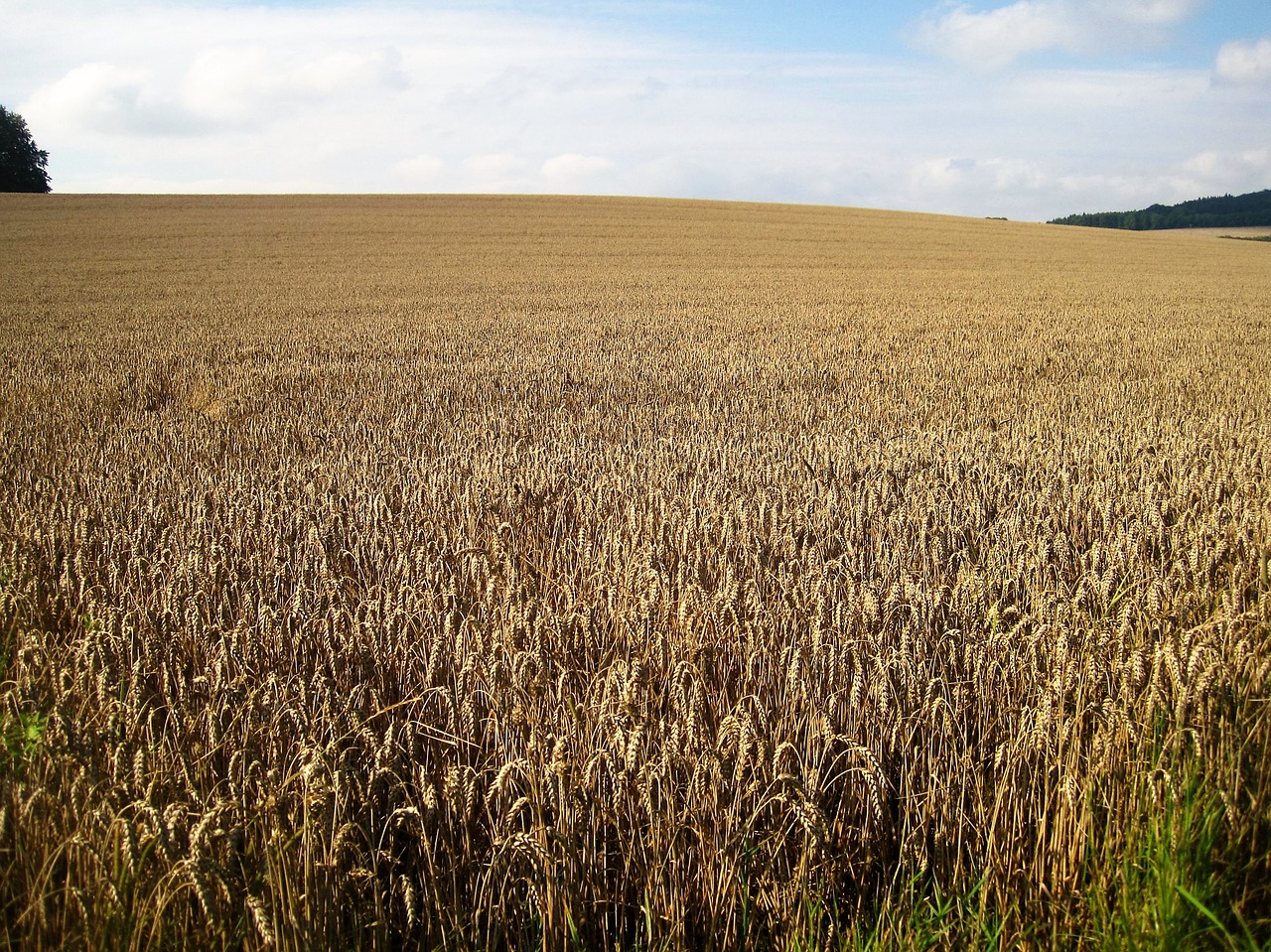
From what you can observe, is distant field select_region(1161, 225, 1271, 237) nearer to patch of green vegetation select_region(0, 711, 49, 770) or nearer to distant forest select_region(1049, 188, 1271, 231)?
distant forest select_region(1049, 188, 1271, 231)

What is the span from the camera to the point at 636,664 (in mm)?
2557

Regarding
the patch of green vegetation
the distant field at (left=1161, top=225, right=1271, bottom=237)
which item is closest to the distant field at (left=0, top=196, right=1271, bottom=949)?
the patch of green vegetation

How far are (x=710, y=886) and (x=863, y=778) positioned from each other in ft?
1.82

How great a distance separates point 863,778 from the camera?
93.3 inches

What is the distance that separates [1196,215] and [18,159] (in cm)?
8828

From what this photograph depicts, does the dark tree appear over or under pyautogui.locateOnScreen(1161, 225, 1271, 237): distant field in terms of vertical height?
over

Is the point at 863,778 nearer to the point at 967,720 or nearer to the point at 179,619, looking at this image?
the point at 967,720

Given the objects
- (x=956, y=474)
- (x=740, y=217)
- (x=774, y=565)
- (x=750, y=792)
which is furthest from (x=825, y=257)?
(x=750, y=792)

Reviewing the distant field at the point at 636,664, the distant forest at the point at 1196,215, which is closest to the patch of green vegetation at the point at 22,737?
the distant field at the point at 636,664

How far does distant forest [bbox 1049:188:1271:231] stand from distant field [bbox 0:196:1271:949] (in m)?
64.9

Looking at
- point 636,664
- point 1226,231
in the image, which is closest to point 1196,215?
point 1226,231

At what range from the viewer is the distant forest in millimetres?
65312

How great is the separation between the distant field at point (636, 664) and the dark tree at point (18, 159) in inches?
2533

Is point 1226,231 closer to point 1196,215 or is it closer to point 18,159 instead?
point 1196,215
